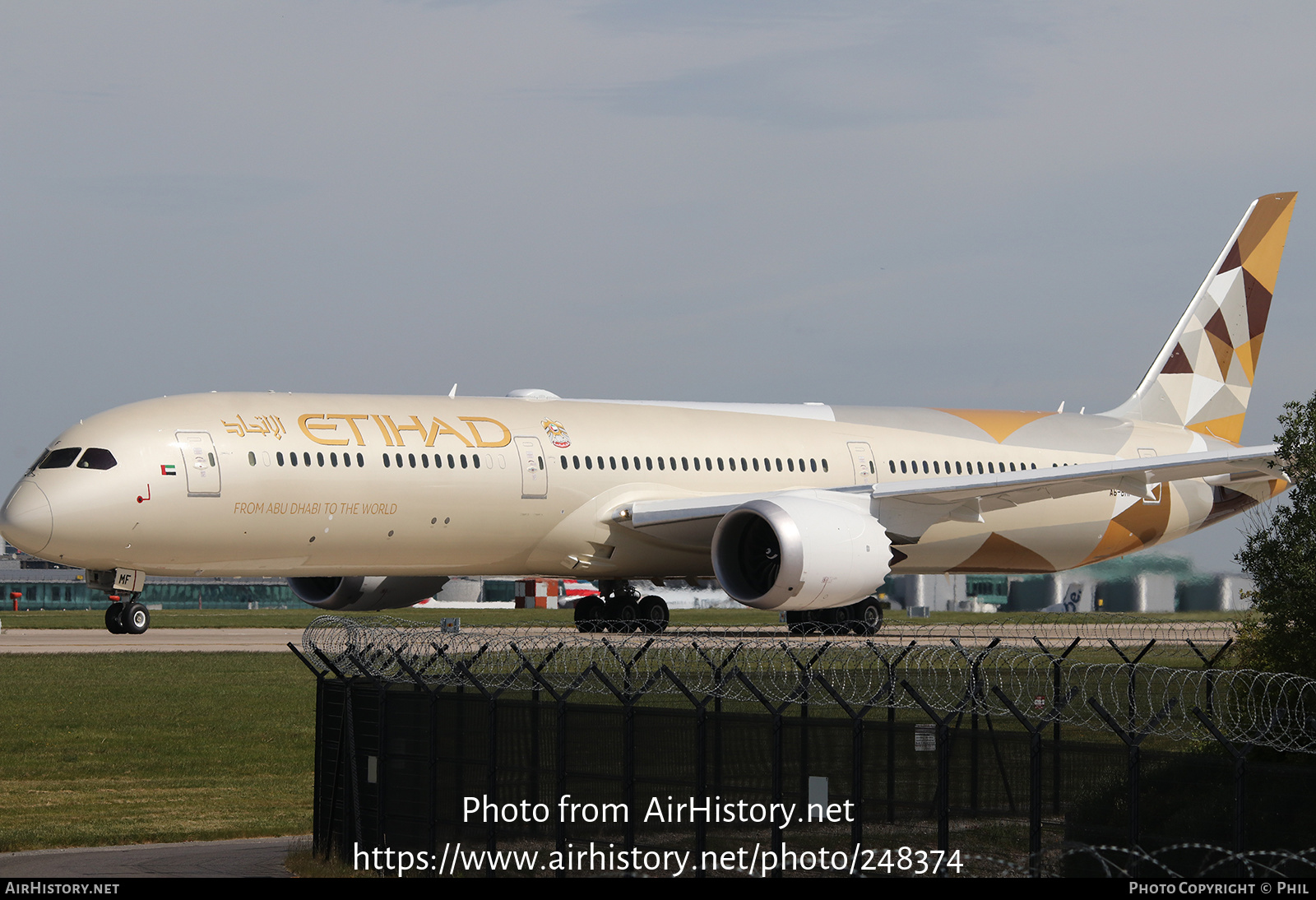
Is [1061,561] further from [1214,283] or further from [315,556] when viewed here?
[315,556]

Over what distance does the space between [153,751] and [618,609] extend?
14.8 m

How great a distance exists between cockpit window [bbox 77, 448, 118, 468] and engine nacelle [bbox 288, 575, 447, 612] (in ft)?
23.2

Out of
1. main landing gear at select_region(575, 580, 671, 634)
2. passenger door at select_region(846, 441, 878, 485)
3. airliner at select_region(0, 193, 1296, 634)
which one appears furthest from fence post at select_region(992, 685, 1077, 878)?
passenger door at select_region(846, 441, 878, 485)

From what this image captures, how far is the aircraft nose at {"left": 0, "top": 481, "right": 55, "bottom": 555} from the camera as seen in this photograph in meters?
27.2

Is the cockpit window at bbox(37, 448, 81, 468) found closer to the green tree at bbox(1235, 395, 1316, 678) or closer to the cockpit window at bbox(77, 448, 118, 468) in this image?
the cockpit window at bbox(77, 448, 118, 468)

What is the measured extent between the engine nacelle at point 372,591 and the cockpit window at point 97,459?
706 cm

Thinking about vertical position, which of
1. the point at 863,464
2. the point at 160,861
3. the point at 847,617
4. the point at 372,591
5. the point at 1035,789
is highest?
the point at 863,464

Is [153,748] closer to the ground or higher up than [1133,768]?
closer to the ground

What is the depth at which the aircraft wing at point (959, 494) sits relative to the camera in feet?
101

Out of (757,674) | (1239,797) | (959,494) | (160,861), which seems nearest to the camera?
(1239,797)

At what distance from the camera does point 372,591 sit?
34.0 metres

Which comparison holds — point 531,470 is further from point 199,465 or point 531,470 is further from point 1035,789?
point 1035,789

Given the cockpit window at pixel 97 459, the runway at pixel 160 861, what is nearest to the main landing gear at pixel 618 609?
the cockpit window at pixel 97 459

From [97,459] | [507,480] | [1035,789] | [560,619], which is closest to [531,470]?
[507,480]
